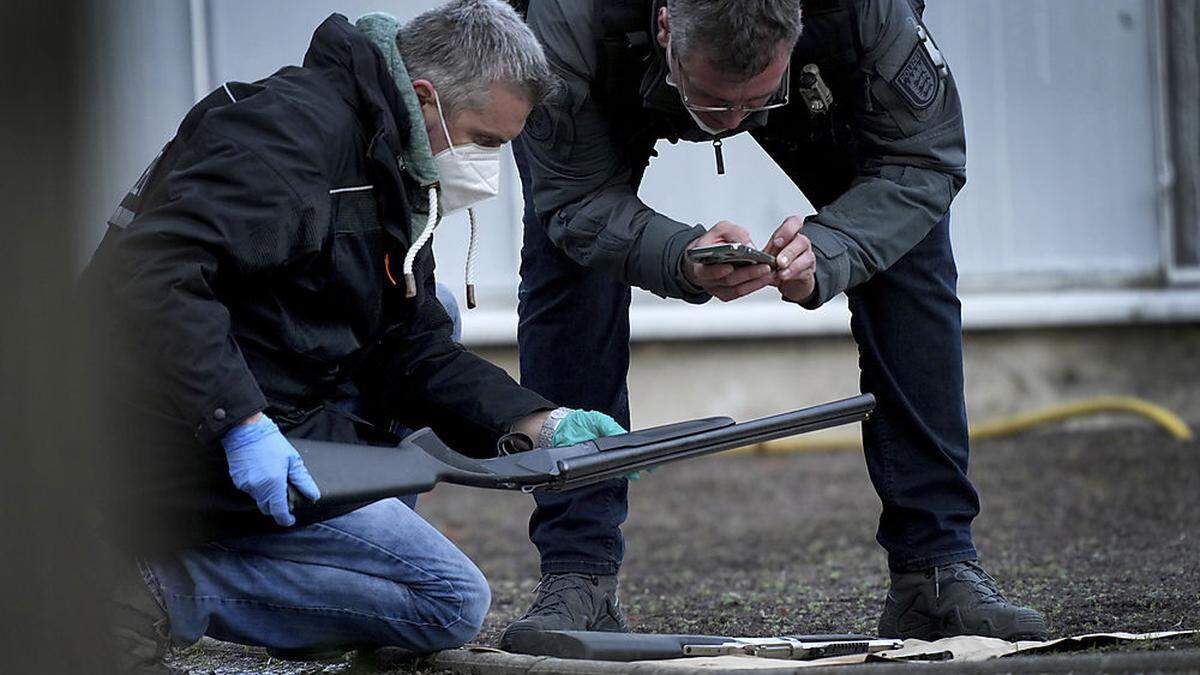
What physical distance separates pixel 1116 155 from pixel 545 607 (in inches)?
207

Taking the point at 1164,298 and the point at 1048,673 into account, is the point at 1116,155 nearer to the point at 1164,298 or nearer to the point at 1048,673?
the point at 1164,298

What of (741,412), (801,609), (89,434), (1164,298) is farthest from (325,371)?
(1164,298)

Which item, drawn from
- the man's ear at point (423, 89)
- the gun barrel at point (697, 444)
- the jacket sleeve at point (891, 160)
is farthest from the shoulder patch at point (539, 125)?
the gun barrel at point (697, 444)

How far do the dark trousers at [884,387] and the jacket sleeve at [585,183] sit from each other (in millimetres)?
212

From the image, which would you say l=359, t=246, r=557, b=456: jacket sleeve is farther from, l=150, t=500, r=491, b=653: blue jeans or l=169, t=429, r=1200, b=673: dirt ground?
l=169, t=429, r=1200, b=673: dirt ground

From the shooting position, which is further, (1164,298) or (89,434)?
(1164,298)

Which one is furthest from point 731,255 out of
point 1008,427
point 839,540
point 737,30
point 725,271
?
point 1008,427

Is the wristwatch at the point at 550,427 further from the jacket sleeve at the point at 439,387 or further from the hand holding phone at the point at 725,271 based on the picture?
the hand holding phone at the point at 725,271

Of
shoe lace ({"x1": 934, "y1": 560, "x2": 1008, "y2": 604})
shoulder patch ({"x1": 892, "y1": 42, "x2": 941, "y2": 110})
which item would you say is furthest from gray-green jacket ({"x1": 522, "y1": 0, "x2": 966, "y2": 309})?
shoe lace ({"x1": 934, "y1": 560, "x2": 1008, "y2": 604})

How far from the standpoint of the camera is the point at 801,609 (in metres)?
3.37

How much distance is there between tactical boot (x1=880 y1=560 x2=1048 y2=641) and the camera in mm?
2768

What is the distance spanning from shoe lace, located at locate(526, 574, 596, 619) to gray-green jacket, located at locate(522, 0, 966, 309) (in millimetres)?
614

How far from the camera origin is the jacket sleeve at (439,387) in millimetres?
2838

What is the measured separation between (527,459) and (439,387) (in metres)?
0.35
